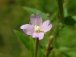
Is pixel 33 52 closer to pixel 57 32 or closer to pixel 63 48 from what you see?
pixel 57 32

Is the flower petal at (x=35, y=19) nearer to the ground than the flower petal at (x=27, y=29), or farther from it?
farther from it

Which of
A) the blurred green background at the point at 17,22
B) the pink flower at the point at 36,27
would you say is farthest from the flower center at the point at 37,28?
the blurred green background at the point at 17,22

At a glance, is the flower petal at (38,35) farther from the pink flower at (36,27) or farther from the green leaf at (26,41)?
the green leaf at (26,41)

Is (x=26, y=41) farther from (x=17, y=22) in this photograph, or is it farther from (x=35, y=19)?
(x=17, y=22)

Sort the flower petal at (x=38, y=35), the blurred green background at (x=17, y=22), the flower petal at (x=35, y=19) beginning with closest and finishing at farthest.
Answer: the flower petal at (x=38, y=35)
the flower petal at (x=35, y=19)
the blurred green background at (x=17, y=22)

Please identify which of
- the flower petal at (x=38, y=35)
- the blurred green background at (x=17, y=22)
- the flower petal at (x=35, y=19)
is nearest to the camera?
the flower petal at (x=38, y=35)

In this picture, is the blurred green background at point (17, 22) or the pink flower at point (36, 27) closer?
the pink flower at point (36, 27)

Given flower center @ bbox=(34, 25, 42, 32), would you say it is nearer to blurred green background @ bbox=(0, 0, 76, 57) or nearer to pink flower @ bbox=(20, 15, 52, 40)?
pink flower @ bbox=(20, 15, 52, 40)

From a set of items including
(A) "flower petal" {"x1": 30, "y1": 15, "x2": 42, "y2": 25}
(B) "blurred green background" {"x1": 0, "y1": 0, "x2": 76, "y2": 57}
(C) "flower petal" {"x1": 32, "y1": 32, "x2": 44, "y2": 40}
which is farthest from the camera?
(B) "blurred green background" {"x1": 0, "y1": 0, "x2": 76, "y2": 57}

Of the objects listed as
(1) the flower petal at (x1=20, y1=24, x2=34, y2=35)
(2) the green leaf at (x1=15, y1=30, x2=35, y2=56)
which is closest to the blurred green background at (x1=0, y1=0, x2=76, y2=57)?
(2) the green leaf at (x1=15, y1=30, x2=35, y2=56)
